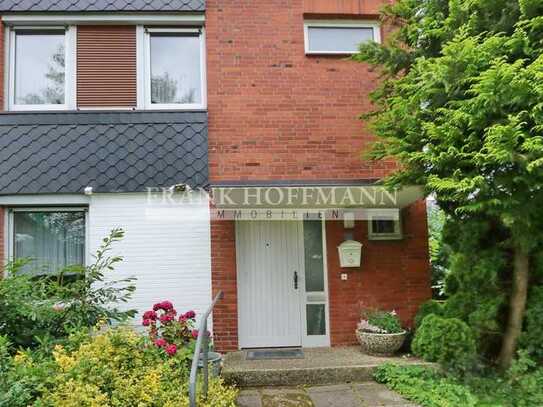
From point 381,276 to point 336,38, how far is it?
13.2 ft

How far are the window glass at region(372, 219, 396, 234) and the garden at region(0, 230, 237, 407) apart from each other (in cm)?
323

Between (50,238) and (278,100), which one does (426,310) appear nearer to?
(278,100)

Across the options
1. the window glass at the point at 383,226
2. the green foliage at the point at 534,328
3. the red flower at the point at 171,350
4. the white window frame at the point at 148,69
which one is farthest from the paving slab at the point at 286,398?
the white window frame at the point at 148,69

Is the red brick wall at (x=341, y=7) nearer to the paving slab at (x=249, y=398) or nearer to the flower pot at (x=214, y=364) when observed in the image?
the flower pot at (x=214, y=364)

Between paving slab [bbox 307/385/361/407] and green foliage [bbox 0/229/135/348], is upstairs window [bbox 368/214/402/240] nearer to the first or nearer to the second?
paving slab [bbox 307/385/361/407]

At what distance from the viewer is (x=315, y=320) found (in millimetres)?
7434

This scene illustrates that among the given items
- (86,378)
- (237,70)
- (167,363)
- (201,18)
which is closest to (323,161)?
(237,70)

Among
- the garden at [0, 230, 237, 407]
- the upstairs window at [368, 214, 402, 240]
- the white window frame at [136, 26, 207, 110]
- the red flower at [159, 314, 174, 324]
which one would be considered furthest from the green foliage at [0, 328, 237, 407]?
the white window frame at [136, 26, 207, 110]

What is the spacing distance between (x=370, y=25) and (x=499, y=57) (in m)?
3.45

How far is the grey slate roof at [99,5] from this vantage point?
7371mm

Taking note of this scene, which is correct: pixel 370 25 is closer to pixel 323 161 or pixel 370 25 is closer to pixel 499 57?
pixel 323 161

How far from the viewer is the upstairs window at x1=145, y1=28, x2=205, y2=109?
7.64 m

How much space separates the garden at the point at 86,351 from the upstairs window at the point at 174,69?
262 centimetres

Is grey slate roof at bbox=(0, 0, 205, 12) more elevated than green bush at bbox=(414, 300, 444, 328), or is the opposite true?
grey slate roof at bbox=(0, 0, 205, 12)
